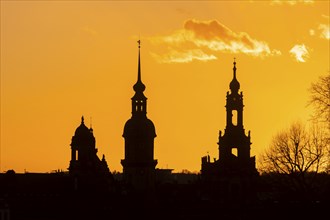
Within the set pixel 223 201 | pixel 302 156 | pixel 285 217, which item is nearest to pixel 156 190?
pixel 223 201

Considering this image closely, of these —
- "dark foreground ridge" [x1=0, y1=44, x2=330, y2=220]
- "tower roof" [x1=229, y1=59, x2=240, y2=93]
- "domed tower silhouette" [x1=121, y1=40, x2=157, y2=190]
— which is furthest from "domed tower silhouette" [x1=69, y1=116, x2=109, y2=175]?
"tower roof" [x1=229, y1=59, x2=240, y2=93]

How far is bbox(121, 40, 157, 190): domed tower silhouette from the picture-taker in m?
154

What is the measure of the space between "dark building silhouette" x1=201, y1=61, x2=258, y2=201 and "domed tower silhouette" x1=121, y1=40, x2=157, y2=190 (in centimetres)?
798

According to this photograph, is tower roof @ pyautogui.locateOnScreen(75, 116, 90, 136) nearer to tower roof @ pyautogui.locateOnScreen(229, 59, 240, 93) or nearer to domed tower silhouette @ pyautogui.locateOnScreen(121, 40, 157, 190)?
domed tower silhouette @ pyautogui.locateOnScreen(121, 40, 157, 190)

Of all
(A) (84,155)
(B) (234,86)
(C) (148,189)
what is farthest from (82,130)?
(B) (234,86)

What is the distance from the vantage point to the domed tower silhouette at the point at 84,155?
14175 centimetres

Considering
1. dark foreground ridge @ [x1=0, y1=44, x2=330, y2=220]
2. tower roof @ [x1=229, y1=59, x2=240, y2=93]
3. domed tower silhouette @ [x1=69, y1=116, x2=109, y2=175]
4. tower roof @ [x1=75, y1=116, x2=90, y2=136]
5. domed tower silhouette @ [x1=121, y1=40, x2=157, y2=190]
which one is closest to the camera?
dark foreground ridge @ [x1=0, y1=44, x2=330, y2=220]

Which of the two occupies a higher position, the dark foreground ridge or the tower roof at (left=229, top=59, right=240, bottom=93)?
the tower roof at (left=229, top=59, right=240, bottom=93)

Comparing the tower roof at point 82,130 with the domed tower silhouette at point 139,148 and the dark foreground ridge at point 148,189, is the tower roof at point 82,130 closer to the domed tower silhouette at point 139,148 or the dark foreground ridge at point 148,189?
the dark foreground ridge at point 148,189

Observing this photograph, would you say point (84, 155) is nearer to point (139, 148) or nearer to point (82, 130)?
point (82, 130)

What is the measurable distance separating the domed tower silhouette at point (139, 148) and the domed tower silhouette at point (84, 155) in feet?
23.4

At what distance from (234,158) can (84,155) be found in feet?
52.0

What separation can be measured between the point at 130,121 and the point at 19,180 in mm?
18439

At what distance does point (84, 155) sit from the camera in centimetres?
Answer: 14350
